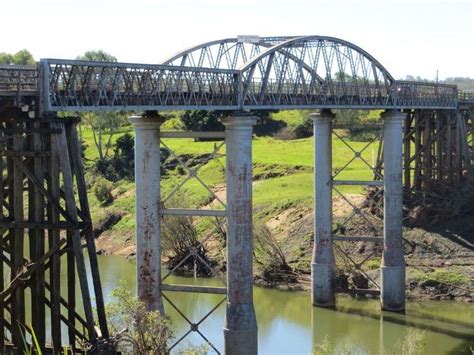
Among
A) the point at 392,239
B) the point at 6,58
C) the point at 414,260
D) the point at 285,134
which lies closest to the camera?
the point at 392,239

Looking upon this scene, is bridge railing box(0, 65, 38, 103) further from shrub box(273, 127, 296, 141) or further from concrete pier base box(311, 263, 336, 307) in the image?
shrub box(273, 127, 296, 141)

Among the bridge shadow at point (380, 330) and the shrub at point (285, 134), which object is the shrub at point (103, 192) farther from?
the bridge shadow at point (380, 330)

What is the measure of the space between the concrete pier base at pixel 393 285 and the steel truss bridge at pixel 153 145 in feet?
2.37

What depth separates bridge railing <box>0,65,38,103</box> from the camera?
56.3 feet

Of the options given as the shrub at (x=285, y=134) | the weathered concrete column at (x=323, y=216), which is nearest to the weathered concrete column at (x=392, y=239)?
the weathered concrete column at (x=323, y=216)

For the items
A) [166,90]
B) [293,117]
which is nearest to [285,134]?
[293,117]

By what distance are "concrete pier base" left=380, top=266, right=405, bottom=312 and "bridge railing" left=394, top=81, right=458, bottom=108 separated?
6638mm

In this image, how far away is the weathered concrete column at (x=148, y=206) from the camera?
25.3 meters

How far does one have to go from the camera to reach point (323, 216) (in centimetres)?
3434

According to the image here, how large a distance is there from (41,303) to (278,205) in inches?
1177

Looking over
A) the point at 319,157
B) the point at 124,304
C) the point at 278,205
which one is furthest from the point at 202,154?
the point at 124,304

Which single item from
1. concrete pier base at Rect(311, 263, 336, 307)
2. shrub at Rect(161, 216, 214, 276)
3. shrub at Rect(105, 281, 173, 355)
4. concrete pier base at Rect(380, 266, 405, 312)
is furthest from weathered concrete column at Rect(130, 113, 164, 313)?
shrub at Rect(161, 216, 214, 276)

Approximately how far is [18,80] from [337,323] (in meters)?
18.7

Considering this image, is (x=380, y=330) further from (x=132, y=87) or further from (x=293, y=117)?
(x=293, y=117)
